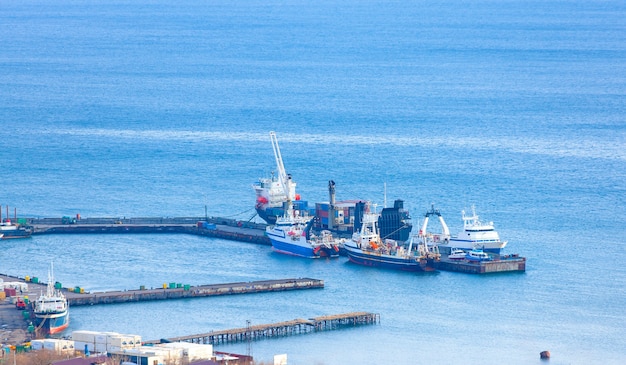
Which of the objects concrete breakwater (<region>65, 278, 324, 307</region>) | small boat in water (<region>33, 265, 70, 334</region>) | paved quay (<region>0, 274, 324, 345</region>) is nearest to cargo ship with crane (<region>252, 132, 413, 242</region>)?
concrete breakwater (<region>65, 278, 324, 307</region>)

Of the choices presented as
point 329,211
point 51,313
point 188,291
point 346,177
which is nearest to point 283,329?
point 188,291

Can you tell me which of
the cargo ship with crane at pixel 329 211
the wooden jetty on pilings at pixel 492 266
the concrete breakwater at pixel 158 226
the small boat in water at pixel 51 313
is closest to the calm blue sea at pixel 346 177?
the wooden jetty on pilings at pixel 492 266

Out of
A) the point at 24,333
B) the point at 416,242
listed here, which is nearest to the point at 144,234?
the point at 416,242

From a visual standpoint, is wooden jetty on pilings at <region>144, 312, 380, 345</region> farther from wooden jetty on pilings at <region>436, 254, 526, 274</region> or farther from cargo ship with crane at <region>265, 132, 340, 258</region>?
cargo ship with crane at <region>265, 132, 340, 258</region>

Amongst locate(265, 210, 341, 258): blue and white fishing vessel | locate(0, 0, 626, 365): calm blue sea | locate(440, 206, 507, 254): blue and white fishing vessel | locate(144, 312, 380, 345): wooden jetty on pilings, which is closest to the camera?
locate(144, 312, 380, 345): wooden jetty on pilings

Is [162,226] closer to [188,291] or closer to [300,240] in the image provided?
[300,240]

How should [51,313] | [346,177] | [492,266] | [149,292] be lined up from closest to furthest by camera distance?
[51,313] → [149,292] → [492,266] → [346,177]
